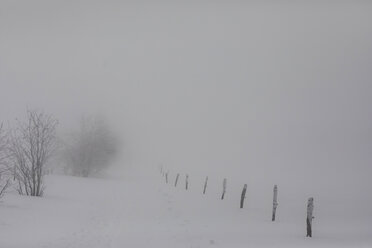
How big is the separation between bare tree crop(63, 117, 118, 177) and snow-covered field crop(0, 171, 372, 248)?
134ft

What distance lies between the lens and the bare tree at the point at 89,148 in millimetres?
70188

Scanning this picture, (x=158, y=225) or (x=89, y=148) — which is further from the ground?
(x=89, y=148)

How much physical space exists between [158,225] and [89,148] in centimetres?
5233

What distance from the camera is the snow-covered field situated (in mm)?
15711

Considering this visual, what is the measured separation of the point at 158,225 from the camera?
19781 mm

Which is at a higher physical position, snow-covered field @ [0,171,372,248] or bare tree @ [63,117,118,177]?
bare tree @ [63,117,118,177]

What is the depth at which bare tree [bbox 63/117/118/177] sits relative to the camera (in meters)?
70.2

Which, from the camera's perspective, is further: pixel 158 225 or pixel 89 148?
pixel 89 148

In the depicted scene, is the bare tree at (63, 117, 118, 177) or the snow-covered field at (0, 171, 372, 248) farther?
the bare tree at (63, 117, 118, 177)

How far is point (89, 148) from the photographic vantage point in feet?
230

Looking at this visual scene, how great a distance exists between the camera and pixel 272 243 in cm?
1662

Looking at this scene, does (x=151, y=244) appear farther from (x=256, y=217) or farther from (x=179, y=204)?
(x=179, y=204)

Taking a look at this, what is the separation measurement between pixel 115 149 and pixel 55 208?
52.6 m

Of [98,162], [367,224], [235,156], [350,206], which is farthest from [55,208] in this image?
[235,156]
